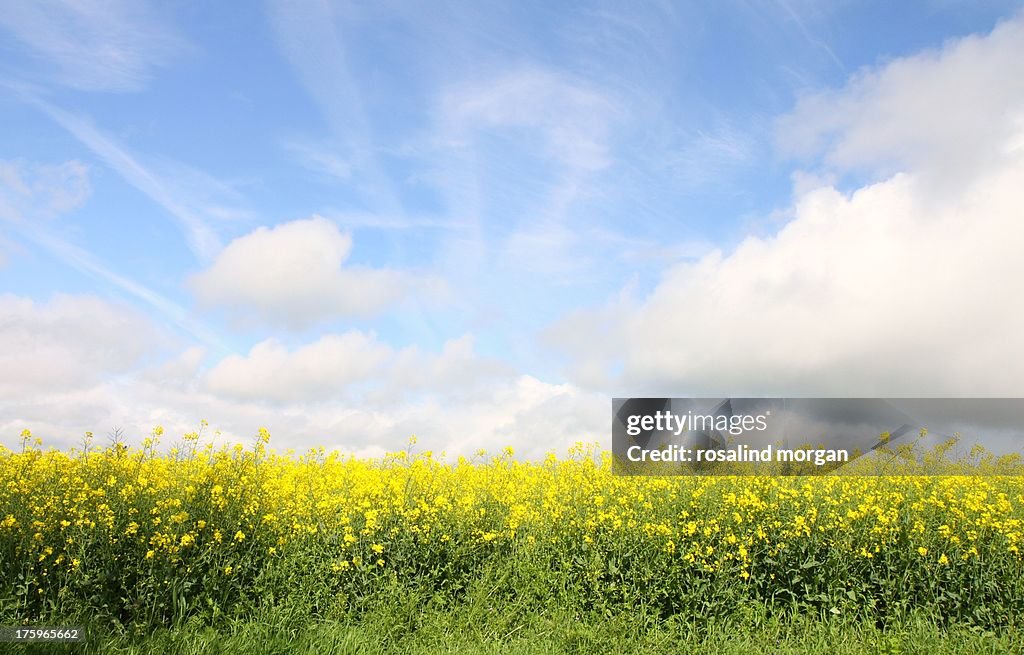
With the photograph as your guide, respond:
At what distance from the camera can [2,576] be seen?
6.31 meters

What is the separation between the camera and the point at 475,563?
24.1 feet

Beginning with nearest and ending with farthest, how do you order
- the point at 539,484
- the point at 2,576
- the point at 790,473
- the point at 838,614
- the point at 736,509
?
1. the point at 2,576
2. the point at 838,614
3. the point at 736,509
4. the point at 539,484
5. the point at 790,473

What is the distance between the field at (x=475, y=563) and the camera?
6.30 m

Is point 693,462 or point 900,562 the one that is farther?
point 693,462

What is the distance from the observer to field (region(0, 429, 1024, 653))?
6301 mm

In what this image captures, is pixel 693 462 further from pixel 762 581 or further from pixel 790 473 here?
pixel 762 581

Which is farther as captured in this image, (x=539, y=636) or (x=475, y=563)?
(x=475, y=563)

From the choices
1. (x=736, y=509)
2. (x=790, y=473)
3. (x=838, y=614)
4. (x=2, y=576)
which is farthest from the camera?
(x=790, y=473)

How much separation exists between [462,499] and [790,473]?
4.38 meters

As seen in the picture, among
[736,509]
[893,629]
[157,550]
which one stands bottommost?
[893,629]

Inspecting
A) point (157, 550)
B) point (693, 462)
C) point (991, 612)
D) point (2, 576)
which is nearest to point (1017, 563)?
point (991, 612)

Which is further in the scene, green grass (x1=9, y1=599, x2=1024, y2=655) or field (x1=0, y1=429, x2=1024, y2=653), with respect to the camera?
field (x1=0, y1=429, x2=1024, y2=653)

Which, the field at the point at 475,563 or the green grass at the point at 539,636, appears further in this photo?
the field at the point at 475,563

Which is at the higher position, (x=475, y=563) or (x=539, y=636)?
(x=475, y=563)
